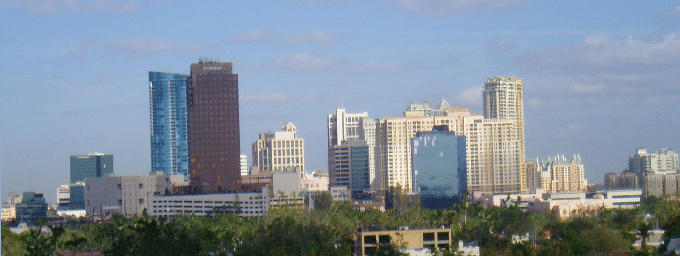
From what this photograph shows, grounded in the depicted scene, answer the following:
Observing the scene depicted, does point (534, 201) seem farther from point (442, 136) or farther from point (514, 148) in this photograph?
point (514, 148)

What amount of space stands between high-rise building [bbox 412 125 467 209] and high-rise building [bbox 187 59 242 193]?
67.8ft

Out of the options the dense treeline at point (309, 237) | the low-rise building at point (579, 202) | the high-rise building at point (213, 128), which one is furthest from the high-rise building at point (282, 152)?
the dense treeline at point (309, 237)

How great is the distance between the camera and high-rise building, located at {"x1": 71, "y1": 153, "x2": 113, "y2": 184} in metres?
139

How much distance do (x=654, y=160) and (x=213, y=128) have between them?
77.4 meters

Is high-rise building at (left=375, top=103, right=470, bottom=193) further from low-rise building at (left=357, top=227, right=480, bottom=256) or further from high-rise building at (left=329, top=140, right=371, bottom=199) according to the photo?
Result: low-rise building at (left=357, top=227, right=480, bottom=256)

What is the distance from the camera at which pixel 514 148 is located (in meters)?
118

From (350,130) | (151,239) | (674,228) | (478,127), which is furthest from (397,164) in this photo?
(151,239)

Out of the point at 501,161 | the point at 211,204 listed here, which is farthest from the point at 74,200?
the point at 501,161

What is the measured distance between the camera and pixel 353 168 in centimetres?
12069

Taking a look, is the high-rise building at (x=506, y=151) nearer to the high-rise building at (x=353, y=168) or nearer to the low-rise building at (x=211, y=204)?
the high-rise building at (x=353, y=168)

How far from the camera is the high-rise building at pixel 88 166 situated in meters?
139

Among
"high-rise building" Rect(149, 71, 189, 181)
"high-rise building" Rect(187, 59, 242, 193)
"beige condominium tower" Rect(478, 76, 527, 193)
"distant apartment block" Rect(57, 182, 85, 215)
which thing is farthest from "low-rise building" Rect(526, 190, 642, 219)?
"distant apartment block" Rect(57, 182, 85, 215)

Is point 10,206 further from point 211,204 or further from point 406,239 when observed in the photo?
point 406,239

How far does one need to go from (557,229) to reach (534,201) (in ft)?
123
